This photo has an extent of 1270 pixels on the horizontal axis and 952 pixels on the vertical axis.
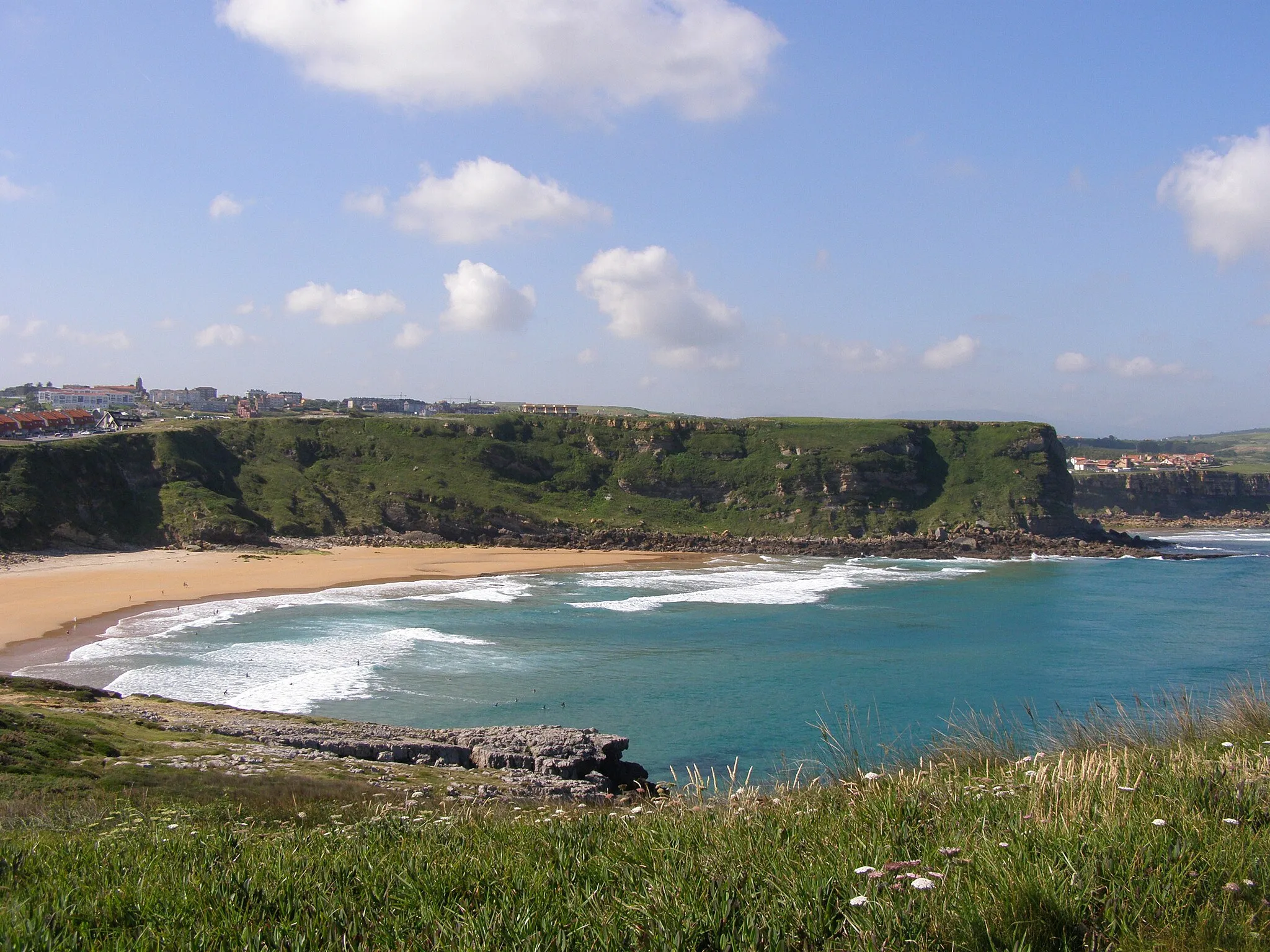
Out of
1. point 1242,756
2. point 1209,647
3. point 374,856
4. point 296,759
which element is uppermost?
point 1242,756

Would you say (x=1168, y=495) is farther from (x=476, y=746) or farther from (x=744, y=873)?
(x=744, y=873)

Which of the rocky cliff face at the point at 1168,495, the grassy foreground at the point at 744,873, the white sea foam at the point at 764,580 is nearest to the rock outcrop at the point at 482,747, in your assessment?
the grassy foreground at the point at 744,873

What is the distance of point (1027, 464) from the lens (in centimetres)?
8800

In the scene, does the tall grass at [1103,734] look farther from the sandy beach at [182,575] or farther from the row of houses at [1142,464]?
the row of houses at [1142,464]

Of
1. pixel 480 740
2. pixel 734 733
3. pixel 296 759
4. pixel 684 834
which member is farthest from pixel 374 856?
pixel 734 733

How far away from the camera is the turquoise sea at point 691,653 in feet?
82.7

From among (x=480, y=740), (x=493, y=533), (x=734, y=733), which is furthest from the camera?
(x=493, y=533)

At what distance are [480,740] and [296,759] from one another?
430 centimetres

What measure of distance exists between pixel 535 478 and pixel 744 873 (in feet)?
281

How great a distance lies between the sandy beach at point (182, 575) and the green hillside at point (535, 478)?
5.56m

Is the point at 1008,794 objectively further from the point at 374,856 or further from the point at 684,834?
the point at 374,856

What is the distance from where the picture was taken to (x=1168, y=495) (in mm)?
106188

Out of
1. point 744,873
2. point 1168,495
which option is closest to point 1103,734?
point 744,873

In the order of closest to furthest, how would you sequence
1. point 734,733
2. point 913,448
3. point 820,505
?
1. point 734,733
2. point 820,505
3. point 913,448
